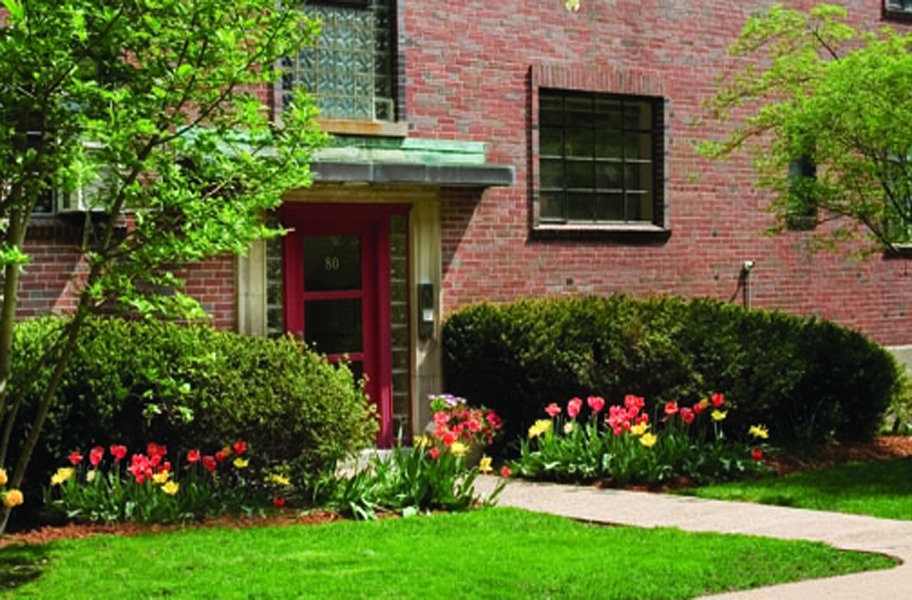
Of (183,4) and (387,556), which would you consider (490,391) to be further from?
(183,4)

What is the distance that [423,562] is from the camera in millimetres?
7758

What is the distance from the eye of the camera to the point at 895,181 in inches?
521

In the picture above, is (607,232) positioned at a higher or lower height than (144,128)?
lower

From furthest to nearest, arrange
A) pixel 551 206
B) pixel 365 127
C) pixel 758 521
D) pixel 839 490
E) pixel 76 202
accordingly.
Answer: pixel 551 206
pixel 365 127
pixel 76 202
pixel 839 490
pixel 758 521

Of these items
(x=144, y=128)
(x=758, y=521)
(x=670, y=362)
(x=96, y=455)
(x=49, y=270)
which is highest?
(x=144, y=128)

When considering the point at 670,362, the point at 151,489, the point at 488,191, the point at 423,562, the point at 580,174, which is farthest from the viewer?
the point at 580,174

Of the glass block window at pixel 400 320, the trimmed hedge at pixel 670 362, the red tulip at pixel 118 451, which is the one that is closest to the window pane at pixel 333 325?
the glass block window at pixel 400 320

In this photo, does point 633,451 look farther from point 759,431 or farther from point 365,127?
point 365,127

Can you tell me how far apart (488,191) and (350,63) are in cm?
196

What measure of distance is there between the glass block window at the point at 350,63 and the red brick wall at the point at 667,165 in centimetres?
27

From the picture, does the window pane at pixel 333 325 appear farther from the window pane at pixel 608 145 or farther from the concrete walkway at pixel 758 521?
the window pane at pixel 608 145

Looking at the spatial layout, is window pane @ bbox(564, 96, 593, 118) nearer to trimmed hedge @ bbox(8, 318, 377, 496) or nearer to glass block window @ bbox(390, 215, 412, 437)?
glass block window @ bbox(390, 215, 412, 437)

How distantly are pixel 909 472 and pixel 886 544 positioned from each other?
12.4ft

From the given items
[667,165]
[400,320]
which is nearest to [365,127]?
[400,320]
